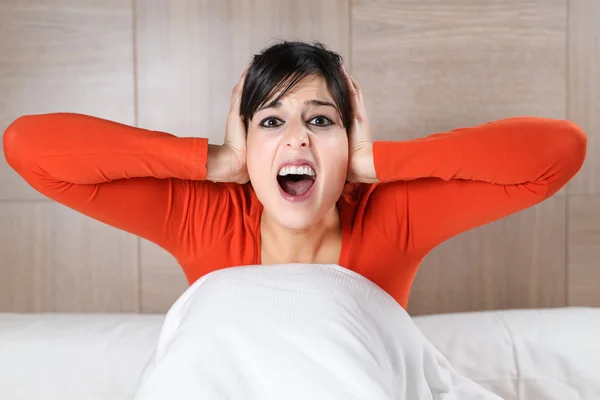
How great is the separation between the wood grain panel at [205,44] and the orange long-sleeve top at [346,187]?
0.44m

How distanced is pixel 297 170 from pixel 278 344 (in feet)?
1.26

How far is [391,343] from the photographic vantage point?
2.97 ft

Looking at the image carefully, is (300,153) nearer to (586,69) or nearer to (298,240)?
(298,240)

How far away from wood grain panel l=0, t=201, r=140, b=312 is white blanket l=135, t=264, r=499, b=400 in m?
0.90

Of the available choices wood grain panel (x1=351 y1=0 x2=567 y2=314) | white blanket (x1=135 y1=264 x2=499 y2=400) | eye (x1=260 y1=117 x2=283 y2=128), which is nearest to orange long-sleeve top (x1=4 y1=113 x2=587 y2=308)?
eye (x1=260 y1=117 x2=283 y2=128)

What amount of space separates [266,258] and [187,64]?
0.65m

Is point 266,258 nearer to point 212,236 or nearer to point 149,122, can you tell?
point 212,236

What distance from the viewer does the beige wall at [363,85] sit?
1.66m

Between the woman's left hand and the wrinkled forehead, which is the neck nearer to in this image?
the woman's left hand

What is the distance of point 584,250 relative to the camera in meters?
1.72

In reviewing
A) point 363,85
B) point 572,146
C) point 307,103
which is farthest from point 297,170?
point 363,85

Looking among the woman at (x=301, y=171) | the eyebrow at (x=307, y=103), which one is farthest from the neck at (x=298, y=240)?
the eyebrow at (x=307, y=103)

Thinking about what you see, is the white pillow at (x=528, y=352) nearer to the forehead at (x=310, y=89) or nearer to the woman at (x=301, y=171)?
the woman at (x=301, y=171)

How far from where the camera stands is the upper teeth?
112cm
